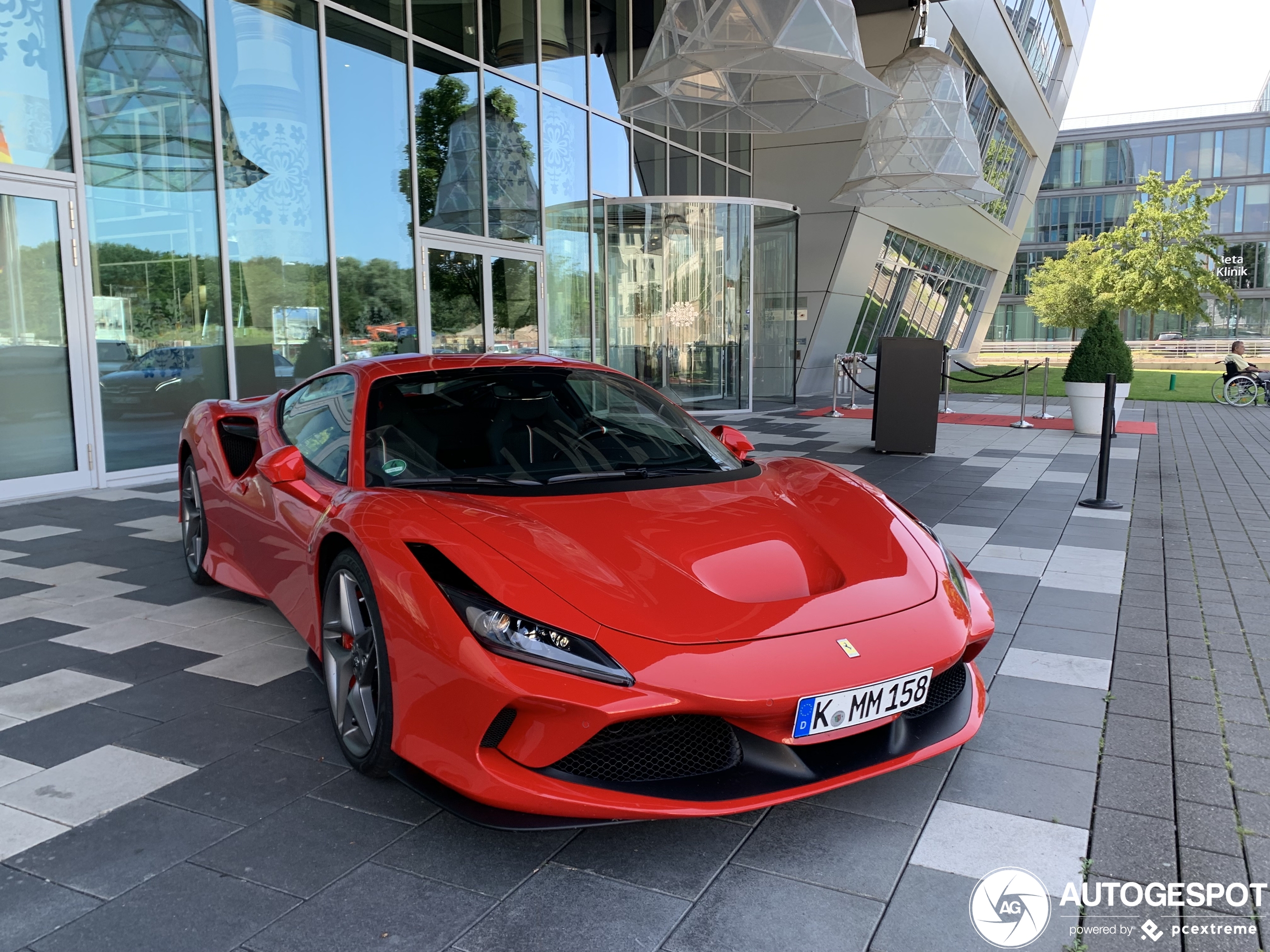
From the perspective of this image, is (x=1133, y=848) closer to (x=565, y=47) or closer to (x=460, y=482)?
(x=460, y=482)

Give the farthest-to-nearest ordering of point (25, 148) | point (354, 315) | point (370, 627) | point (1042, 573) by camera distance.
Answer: point (354, 315)
point (25, 148)
point (1042, 573)
point (370, 627)

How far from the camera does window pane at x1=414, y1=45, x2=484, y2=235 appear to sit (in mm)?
11695

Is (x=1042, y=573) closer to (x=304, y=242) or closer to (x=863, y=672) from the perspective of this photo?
(x=863, y=672)

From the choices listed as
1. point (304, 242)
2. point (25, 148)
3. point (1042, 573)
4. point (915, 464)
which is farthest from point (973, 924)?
point (304, 242)

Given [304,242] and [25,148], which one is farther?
[304,242]

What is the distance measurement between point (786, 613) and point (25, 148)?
8.31m

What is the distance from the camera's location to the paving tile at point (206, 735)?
9.98 ft

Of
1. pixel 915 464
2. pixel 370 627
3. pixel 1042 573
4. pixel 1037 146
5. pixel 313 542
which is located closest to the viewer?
pixel 370 627

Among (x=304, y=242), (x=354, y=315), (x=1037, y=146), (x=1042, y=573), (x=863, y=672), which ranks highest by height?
(x=1037, y=146)

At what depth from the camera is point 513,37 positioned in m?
13.3

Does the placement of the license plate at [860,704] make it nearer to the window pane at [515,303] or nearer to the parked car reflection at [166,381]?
the parked car reflection at [166,381]

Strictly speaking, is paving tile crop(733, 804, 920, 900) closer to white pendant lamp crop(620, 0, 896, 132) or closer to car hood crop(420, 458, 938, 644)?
car hood crop(420, 458, 938, 644)

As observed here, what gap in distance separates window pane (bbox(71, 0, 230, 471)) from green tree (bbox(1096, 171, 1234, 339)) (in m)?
39.6

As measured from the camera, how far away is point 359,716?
111 inches
